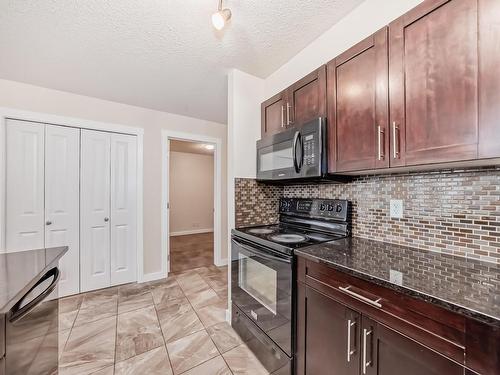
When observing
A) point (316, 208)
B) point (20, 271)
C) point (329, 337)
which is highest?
point (316, 208)

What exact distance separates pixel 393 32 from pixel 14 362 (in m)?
2.18

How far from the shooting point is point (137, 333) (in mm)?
1867

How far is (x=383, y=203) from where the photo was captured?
4.71ft

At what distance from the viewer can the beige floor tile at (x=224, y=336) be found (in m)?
1.72

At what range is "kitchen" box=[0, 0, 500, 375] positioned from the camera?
81 centimetres

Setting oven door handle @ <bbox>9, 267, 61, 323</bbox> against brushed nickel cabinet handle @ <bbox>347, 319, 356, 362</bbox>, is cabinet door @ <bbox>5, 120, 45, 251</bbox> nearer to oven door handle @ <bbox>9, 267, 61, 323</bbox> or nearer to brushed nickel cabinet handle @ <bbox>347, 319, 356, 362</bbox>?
oven door handle @ <bbox>9, 267, 61, 323</bbox>

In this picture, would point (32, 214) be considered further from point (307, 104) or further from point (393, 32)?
point (393, 32)

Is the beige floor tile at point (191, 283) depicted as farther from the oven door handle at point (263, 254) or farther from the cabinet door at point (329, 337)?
the cabinet door at point (329, 337)

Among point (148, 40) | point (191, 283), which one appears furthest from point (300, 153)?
point (191, 283)

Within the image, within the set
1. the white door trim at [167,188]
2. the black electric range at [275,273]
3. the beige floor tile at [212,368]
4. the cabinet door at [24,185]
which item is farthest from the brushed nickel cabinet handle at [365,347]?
the cabinet door at [24,185]

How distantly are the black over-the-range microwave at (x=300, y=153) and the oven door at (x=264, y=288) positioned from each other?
0.60m

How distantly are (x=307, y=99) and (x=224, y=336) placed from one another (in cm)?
204

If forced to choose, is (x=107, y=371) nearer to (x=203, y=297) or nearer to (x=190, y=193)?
(x=203, y=297)

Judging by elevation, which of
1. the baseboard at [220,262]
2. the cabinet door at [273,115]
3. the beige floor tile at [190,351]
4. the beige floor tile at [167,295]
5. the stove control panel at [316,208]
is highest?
the cabinet door at [273,115]
